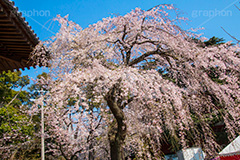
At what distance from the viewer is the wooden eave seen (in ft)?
7.47

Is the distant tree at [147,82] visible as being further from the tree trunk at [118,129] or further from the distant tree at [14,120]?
the distant tree at [14,120]

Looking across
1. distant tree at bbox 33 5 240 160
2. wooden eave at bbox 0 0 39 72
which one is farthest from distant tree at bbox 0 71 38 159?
distant tree at bbox 33 5 240 160

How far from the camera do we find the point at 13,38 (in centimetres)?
275

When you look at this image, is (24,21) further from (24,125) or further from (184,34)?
(24,125)

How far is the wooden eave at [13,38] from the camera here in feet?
7.47

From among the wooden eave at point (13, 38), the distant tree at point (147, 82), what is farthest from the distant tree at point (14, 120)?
the distant tree at point (147, 82)

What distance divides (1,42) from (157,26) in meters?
3.01

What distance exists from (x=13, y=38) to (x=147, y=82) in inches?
95.4

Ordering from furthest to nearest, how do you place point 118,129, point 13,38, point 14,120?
point 14,120 → point 118,129 → point 13,38

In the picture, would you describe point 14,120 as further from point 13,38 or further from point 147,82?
point 147,82

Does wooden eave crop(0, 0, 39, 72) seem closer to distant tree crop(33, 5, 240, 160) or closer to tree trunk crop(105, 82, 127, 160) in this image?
distant tree crop(33, 5, 240, 160)

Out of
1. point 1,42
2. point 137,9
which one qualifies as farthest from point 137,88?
point 1,42

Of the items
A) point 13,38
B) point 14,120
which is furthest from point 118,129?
point 14,120

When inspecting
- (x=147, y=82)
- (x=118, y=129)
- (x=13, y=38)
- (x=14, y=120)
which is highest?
(x=14, y=120)
